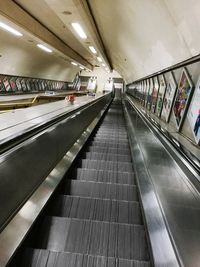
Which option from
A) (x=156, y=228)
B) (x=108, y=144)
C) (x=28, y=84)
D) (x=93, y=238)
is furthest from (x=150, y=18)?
(x=28, y=84)

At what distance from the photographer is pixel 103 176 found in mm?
3361

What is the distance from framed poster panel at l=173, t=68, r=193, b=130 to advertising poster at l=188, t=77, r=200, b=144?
152 mm

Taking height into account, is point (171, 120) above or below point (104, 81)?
above

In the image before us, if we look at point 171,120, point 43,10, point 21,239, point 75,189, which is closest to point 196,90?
point 171,120

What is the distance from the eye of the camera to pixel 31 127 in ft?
6.98

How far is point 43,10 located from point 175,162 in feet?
21.3

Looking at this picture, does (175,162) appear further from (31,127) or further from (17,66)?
(17,66)

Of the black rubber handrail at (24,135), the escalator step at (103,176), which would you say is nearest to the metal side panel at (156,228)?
the escalator step at (103,176)

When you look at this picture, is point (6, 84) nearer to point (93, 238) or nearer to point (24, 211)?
point (24, 211)

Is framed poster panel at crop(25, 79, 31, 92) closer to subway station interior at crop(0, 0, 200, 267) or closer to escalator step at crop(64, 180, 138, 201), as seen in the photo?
subway station interior at crop(0, 0, 200, 267)

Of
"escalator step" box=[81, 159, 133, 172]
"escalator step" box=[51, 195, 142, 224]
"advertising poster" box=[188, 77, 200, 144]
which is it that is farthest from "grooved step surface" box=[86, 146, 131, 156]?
"escalator step" box=[51, 195, 142, 224]

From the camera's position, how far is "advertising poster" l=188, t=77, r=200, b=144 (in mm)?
2451

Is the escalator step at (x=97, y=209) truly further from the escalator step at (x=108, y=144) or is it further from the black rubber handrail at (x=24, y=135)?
the escalator step at (x=108, y=144)

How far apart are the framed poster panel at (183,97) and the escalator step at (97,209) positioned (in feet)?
4.51
